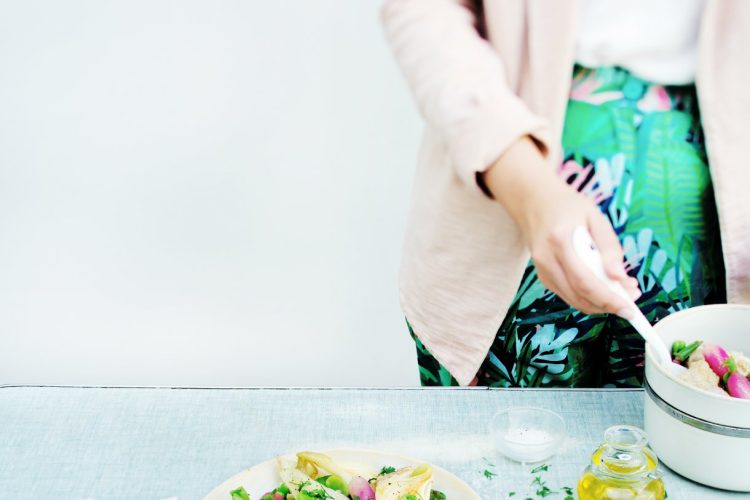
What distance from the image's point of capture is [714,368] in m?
0.77

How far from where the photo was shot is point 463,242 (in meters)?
0.86

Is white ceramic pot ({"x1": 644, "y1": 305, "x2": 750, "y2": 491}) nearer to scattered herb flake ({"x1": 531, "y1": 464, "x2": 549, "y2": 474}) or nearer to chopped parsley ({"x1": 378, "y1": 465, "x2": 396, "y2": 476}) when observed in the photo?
scattered herb flake ({"x1": 531, "y1": 464, "x2": 549, "y2": 474})

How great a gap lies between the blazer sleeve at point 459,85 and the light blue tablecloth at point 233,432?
0.28 metres

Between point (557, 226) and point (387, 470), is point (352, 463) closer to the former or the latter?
point (387, 470)

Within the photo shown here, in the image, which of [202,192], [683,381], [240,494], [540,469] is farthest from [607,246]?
[202,192]

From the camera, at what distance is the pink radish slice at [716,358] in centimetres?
76

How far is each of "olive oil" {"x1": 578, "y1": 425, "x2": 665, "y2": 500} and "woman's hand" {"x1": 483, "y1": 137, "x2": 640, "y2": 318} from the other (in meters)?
0.12

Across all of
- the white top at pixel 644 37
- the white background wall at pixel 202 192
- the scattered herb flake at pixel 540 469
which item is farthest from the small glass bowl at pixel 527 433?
the white background wall at pixel 202 192

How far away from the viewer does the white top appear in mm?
789

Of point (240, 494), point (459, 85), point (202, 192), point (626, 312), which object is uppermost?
point (459, 85)

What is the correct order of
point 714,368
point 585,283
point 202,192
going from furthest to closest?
point 202,192
point 714,368
point 585,283

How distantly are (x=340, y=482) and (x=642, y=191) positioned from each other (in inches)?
16.2

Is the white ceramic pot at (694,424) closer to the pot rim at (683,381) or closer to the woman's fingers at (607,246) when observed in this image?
the pot rim at (683,381)

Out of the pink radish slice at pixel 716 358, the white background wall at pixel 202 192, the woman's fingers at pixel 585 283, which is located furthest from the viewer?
the white background wall at pixel 202 192
